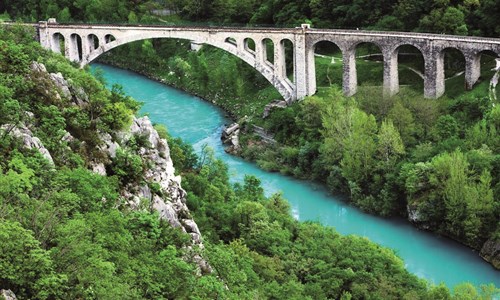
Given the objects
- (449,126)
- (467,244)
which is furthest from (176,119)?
(467,244)

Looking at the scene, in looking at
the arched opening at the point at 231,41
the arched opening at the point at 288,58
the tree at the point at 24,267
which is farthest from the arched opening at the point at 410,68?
the tree at the point at 24,267

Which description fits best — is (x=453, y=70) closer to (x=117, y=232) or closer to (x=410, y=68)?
(x=410, y=68)

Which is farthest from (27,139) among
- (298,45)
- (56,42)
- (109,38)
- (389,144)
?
(56,42)

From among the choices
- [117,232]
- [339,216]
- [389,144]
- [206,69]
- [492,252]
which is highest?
[117,232]

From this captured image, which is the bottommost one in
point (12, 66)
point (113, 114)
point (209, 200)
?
point (209, 200)

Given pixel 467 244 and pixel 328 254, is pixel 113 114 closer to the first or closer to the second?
pixel 328 254

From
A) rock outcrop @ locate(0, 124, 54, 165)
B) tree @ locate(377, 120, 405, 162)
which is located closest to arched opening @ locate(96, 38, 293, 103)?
tree @ locate(377, 120, 405, 162)
